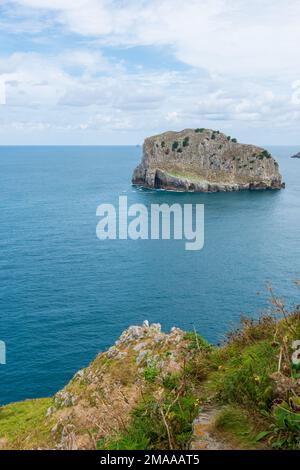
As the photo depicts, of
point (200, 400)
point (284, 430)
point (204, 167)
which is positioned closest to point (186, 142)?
point (204, 167)

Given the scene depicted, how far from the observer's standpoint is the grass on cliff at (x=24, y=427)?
1698 cm

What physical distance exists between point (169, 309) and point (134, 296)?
721cm

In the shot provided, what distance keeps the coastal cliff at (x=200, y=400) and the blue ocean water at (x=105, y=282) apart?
30.6 metres

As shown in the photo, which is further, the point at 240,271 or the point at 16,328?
the point at 240,271

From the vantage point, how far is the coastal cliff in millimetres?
8031

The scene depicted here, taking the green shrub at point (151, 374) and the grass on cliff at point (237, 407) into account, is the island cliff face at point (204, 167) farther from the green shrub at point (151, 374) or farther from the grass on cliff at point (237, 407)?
the grass on cliff at point (237, 407)

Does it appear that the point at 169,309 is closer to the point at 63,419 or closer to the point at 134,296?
the point at 134,296

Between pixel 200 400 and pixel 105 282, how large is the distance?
2543 inches

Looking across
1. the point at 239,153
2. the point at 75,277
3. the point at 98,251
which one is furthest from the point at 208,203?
the point at 75,277

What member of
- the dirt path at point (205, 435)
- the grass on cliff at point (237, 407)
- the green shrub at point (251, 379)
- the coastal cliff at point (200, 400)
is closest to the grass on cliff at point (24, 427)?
the coastal cliff at point (200, 400)

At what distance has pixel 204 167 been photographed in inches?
7594

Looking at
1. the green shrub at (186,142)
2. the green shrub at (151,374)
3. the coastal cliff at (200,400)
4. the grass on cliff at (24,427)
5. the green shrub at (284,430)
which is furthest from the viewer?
the green shrub at (186,142)
